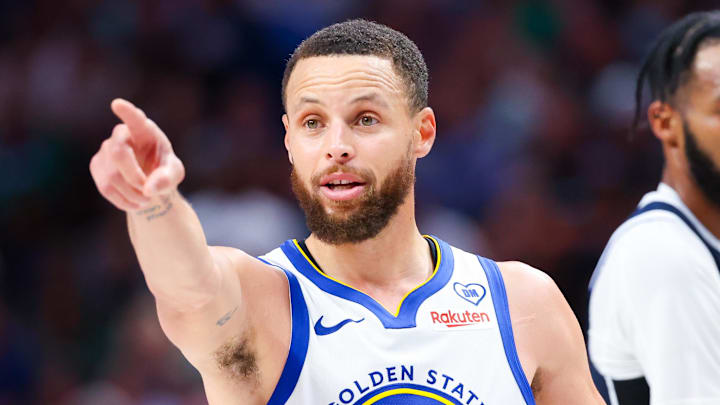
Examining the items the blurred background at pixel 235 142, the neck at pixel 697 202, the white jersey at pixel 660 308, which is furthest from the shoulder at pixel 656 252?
the blurred background at pixel 235 142

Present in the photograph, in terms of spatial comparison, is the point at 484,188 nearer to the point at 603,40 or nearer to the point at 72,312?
the point at 603,40

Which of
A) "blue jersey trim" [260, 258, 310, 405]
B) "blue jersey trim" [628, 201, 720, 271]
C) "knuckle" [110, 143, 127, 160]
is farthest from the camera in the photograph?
"blue jersey trim" [628, 201, 720, 271]

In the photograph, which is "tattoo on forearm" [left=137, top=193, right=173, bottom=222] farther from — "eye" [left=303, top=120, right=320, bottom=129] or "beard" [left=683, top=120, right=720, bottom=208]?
"beard" [left=683, top=120, right=720, bottom=208]

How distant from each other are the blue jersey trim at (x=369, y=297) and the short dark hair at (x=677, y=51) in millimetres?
1550

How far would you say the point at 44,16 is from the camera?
327 inches

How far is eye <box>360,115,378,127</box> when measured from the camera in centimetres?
318

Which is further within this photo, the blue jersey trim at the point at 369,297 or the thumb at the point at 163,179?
the blue jersey trim at the point at 369,297

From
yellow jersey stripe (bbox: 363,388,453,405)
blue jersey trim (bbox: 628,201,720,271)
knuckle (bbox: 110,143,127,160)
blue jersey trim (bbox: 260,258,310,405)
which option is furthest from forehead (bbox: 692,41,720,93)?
knuckle (bbox: 110,143,127,160)

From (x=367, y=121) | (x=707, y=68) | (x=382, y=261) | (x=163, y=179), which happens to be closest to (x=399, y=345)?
(x=382, y=261)

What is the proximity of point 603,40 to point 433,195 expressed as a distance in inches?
98.1

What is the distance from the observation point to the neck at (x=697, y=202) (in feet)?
13.2

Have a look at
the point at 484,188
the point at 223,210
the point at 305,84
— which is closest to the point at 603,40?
the point at 484,188

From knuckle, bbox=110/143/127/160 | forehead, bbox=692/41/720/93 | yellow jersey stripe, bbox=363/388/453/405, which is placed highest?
forehead, bbox=692/41/720/93

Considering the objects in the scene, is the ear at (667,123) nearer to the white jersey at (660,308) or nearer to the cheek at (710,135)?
the cheek at (710,135)
